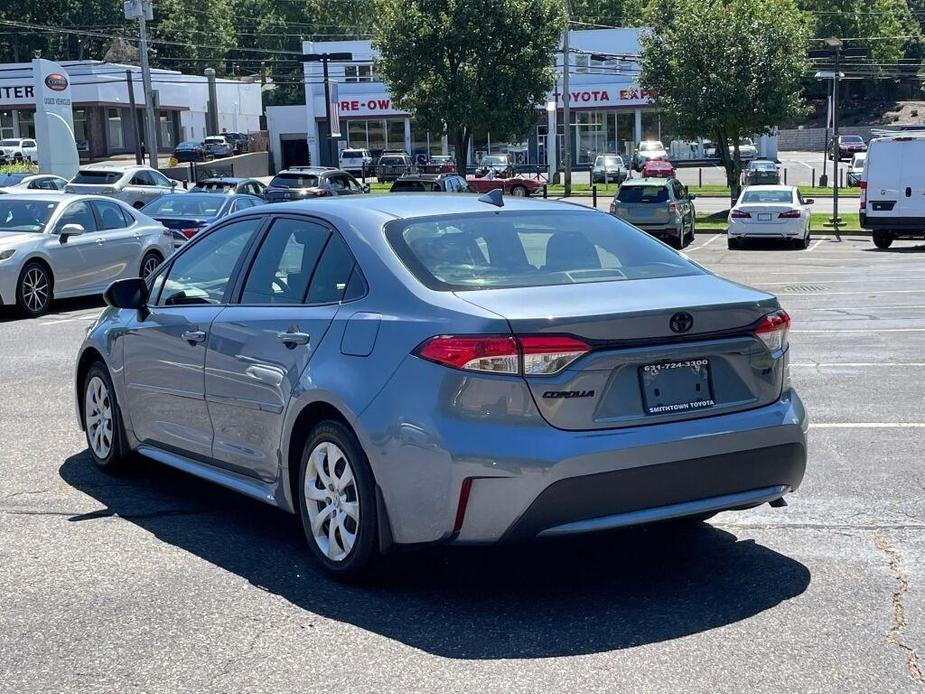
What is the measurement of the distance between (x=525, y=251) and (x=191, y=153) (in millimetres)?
68876

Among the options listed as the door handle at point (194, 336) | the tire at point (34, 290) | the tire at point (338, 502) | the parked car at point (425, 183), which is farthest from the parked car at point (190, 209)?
the tire at point (338, 502)

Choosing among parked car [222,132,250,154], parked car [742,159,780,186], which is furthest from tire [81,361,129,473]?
parked car [222,132,250,154]

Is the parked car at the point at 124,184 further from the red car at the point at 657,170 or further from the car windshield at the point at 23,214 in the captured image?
the red car at the point at 657,170

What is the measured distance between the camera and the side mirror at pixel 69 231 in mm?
15862

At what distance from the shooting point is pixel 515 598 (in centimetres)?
516

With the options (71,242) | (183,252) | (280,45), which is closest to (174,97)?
(280,45)

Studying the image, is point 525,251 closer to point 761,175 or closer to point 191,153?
point 761,175

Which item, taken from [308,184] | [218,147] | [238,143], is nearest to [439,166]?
[218,147]

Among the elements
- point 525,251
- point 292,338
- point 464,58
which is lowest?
point 292,338

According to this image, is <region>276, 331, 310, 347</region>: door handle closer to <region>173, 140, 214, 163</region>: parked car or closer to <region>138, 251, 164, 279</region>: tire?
<region>138, 251, 164, 279</region>: tire

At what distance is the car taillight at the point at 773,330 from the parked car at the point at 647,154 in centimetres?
6529

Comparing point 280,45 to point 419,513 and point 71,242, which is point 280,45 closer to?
point 71,242

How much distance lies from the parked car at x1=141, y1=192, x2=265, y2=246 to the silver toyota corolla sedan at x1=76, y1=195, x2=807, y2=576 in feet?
49.8

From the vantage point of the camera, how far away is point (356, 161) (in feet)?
245
